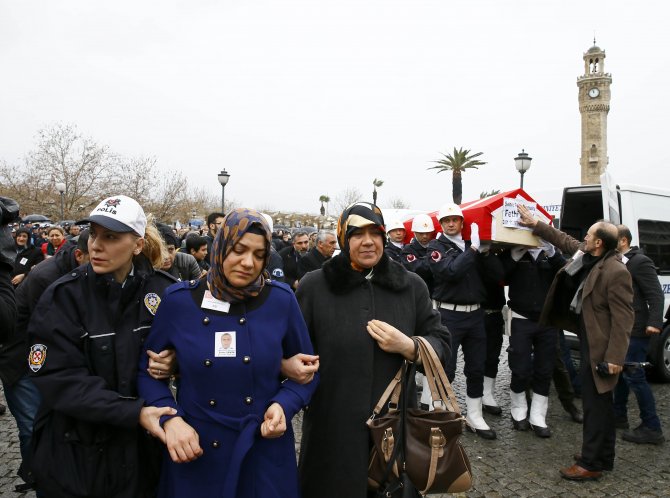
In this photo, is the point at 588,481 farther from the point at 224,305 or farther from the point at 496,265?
the point at 224,305

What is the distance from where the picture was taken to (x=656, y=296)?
16.9 ft

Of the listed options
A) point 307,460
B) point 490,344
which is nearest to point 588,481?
point 490,344

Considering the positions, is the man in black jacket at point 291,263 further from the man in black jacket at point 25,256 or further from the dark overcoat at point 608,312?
the dark overcoat at point 608,312

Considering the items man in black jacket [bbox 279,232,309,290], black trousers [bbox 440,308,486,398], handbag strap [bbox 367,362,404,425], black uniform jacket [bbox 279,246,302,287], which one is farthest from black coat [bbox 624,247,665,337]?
black uniform jacket [bbox 279,246,302,287]

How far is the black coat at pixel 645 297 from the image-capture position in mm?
5133

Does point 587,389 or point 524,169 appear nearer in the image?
point 587,389

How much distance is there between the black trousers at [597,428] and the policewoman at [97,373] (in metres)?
3.53

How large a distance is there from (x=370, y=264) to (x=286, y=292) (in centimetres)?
52

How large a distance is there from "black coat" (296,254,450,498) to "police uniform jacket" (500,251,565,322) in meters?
3.01

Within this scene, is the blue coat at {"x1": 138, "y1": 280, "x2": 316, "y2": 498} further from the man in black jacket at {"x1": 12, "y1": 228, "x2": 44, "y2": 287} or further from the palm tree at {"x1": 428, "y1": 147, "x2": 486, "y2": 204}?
the palm tree at {"x1": 428, "y1": 147, "x2": 486, "y2": 204}

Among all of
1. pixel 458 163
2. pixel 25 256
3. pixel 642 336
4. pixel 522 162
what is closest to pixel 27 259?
pixel 25 256

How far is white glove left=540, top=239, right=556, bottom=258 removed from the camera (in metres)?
Result: 5.35

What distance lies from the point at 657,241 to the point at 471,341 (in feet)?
12.1

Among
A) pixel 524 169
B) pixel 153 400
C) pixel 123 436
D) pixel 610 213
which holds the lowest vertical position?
pixel 123 436
